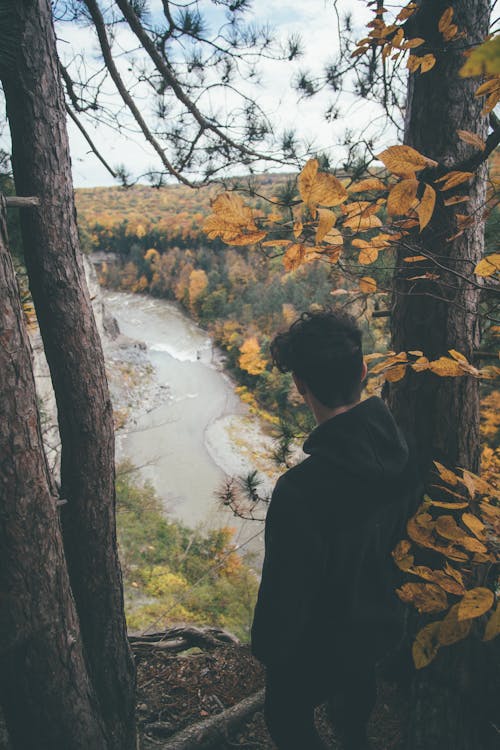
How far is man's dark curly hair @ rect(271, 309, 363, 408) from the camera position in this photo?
134 centimetres

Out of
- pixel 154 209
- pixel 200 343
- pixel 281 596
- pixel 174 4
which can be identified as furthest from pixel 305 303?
pixel 154 209

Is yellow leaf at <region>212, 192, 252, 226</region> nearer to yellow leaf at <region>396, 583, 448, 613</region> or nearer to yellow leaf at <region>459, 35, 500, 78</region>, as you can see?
yellow leaf at <region>459, 35, 500, 78</region>

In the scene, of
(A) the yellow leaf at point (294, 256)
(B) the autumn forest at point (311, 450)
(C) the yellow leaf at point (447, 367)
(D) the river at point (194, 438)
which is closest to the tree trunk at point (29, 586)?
(B) the autumn forest at point (311, 450)

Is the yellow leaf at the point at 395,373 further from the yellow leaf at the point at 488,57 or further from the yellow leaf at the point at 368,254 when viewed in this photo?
the yellow leaf at the point at 488,57

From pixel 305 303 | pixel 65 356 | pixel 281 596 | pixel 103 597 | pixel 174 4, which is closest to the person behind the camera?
pixel 281 596

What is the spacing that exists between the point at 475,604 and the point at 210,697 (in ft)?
7.13

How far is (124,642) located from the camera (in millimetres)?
1986

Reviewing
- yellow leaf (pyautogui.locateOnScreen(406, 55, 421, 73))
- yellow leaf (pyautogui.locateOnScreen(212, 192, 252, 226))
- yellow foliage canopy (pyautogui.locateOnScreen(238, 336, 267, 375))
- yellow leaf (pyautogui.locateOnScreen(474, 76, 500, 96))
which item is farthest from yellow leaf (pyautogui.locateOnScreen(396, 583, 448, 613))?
yellow foliage canopy (pyautogui.locateOnScreen(238, 336, 267, 375))

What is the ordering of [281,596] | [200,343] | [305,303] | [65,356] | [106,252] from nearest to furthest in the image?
[281,596] → [65,356] → [305,303] → [200,343] → [106,252]

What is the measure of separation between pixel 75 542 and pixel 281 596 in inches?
42.6

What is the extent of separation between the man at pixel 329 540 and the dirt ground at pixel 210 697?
2.37 feet

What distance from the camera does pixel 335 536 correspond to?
123cm

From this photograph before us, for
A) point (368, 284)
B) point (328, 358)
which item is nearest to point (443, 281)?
point (368, 284)

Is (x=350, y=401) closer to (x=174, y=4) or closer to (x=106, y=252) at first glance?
(x=174, y=4)
